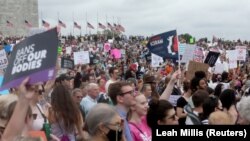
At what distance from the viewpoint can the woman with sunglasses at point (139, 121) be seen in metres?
6.06

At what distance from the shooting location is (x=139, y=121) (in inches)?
249

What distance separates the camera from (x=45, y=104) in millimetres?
7902

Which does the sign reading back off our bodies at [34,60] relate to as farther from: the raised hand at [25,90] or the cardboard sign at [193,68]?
the cardboard sign at [193,68]

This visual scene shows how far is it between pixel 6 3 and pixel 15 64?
2331 inches

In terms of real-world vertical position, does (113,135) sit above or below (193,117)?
above

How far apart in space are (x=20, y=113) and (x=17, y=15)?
57979mm

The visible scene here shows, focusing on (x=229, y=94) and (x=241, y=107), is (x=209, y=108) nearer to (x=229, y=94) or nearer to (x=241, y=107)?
(x=229, y=94)

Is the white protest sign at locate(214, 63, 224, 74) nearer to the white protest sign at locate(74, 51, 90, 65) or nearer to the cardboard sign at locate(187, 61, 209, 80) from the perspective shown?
the white protest sign at locate(74, 51, 90, 65)

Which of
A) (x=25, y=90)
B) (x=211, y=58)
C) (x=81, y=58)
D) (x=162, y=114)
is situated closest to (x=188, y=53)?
(x=211, y=58)

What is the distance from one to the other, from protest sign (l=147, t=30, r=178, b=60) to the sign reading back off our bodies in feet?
24.3

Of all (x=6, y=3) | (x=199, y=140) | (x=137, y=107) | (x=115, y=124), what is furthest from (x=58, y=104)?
(x=6, y=3)

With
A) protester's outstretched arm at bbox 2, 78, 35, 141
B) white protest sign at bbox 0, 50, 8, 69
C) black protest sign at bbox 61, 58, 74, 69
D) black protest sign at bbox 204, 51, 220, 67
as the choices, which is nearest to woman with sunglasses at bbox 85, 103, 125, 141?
protester's outstretched arm at bbox 2, 78, 35, 141

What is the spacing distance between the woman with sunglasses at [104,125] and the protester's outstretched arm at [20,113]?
1.99 ft

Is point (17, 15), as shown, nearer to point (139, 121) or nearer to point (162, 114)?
point (139, 121)
